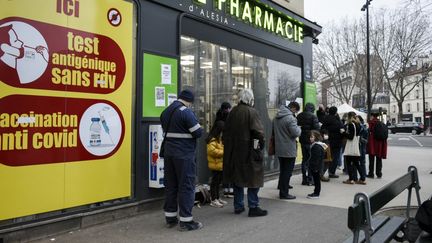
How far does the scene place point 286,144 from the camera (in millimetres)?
7426

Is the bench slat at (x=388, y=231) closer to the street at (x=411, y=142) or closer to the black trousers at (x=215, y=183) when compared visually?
the black trousers at (x=215, y=183)

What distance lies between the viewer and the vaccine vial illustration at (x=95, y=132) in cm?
570

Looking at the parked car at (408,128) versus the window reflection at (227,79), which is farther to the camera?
the parked car at (408,128)

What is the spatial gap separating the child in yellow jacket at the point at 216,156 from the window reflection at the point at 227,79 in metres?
0.98

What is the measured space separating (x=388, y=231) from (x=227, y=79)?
5.40 m

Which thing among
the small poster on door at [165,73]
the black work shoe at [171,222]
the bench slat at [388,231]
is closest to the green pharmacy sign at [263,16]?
the small poster on door at [165,73]

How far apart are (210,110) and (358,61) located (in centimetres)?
3024

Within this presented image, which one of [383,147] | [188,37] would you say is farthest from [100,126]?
[383,147]

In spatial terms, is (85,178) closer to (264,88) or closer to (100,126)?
(100,126)

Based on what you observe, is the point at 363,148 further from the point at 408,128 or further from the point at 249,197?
the point at 408,128

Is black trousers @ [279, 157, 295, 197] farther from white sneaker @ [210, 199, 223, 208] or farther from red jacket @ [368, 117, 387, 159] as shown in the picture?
red jacket @ [368, 117, 387, 159]

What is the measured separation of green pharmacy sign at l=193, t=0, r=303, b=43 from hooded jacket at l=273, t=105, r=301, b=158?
258cm

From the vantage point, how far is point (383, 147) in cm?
1035

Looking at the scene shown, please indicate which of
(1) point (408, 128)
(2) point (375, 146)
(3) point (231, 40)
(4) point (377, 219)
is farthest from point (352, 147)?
(1) point (408, 128)
